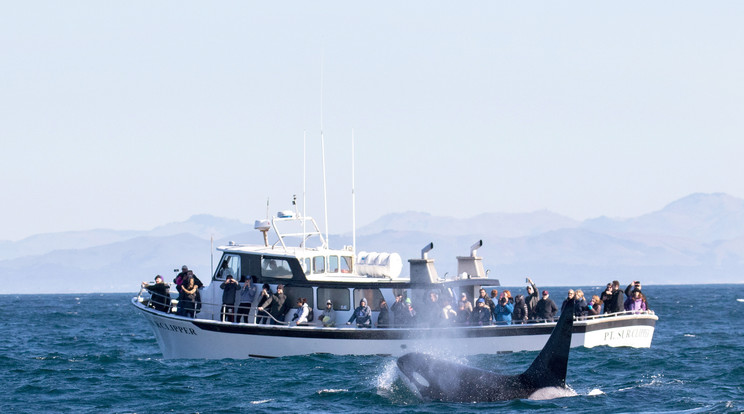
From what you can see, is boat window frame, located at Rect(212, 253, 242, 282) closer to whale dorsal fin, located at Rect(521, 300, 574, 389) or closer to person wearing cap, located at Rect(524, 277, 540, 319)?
person wearing cap, located at Rect(524, 277, 540, 319)

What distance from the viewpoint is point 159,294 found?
1281 inches

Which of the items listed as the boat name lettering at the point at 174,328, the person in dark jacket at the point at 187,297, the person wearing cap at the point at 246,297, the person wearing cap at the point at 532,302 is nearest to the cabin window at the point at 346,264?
the person wearing cap at the point at 246,297

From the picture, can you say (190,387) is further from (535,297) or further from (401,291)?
(535,297)

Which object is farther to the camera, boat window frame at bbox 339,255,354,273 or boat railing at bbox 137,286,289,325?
boat window frame at bbox 339,255,354,273

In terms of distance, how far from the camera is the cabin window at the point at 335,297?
104 feet

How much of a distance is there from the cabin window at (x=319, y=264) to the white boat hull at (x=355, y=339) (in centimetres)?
264

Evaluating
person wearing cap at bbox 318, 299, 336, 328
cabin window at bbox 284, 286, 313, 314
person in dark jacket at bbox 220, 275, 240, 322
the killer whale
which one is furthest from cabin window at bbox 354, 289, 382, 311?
the killer whale

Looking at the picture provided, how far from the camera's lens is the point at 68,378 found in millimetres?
28750

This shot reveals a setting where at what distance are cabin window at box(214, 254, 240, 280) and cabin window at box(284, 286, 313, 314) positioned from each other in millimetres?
1879

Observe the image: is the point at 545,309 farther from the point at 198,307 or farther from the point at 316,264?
the point at 198,307

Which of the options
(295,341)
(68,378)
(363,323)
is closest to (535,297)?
(363,323)

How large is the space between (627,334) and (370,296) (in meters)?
8.87

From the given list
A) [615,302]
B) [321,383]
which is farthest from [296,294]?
[615,302]

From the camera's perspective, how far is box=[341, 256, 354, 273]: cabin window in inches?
1330
